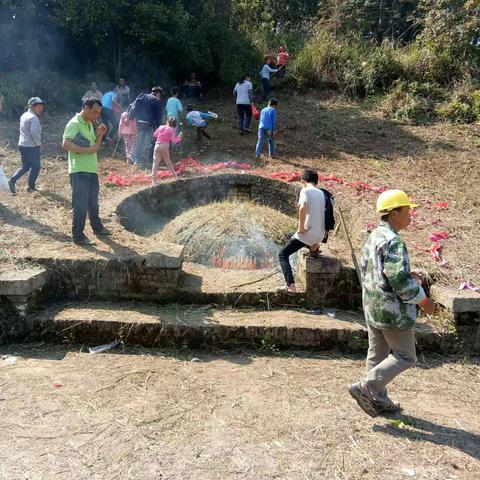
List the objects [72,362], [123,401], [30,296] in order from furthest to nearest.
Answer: [30,296] → [72,362] → [123,401]

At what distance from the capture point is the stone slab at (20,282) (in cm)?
481

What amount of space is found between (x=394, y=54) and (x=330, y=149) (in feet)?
21.7

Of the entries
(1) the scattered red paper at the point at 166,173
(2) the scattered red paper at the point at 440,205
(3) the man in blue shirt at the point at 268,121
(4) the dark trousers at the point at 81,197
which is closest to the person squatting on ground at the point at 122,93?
(1) the scattered red paper at the point at 166,173

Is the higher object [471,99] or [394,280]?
[471,99]

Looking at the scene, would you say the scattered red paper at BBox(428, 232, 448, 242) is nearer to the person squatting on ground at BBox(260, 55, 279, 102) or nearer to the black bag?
the black bag

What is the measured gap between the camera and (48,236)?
20.3 ft

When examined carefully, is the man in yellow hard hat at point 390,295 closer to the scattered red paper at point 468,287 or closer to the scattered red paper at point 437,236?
the scattered red paper at point 468,287

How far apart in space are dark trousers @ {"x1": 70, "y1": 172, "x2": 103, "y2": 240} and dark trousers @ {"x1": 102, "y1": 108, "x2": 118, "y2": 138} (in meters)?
6.23

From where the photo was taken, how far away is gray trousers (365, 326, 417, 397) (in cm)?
343

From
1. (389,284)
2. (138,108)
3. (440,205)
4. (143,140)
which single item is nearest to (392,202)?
(389,284)

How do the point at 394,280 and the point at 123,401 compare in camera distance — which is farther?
the point at 123,401

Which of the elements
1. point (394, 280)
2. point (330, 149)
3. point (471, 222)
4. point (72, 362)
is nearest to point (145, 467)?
point (72, 362)

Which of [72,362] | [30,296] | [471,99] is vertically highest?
[471,99]

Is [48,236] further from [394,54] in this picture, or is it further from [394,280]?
[394,54]
